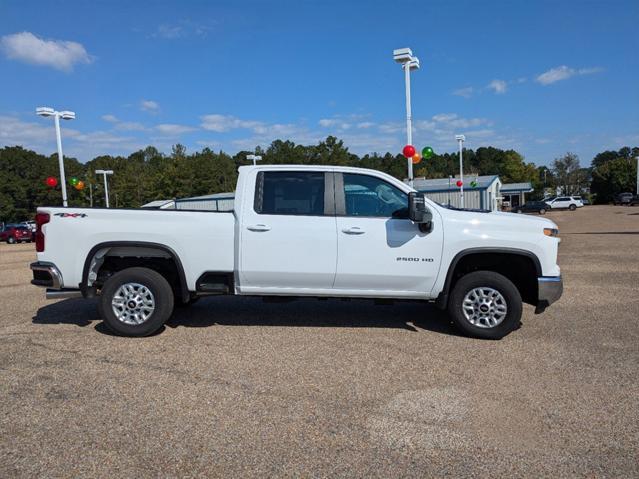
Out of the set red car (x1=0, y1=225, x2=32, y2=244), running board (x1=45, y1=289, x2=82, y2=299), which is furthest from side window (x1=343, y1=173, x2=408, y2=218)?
red car (x1=0, y1=225, x2=32, y2=244)

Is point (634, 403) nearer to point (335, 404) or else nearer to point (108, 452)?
point (335, 404)

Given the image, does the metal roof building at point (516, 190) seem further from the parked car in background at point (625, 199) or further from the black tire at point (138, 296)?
the black tire at point (138, 296)

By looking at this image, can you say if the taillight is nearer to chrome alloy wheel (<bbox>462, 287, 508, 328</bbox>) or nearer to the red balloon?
chrome alloy wheel (<bbox>462, 287, 508, 328</bbox>)

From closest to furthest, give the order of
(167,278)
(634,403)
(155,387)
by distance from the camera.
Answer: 1. (634,403)
2. (155,387)
3. (167,278)

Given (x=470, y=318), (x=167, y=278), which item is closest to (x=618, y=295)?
(x=470, y=318)

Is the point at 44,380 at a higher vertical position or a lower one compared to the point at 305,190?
lower

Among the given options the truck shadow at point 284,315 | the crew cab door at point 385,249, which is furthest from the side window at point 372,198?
the truck shadow at point 284,315

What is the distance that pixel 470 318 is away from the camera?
557 cm

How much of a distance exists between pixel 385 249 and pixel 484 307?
1319 millimetres

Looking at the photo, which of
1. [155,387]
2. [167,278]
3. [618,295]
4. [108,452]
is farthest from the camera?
[618,295]

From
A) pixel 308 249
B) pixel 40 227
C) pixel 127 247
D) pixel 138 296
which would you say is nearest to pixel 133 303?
pixel 138 296

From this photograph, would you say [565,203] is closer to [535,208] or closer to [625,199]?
[535,208]

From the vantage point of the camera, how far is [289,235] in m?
5.52

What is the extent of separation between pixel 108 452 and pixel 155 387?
108 cm
